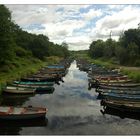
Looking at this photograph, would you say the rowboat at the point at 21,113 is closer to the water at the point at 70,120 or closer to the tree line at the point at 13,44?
the water at the point at 70,120

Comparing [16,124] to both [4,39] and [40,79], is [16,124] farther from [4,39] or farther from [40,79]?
[4,39]

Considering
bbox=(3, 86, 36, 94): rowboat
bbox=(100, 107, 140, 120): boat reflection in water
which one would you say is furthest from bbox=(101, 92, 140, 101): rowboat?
bbox=(3, 86, 36, 94): rowboat

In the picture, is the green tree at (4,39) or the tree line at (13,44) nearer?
the green tree at (4,39)

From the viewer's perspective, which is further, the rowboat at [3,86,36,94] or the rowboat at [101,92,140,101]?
the rowboat at [3,86,36,94]

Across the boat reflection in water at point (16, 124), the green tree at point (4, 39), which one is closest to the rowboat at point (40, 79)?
the green tree at point (4, 39)

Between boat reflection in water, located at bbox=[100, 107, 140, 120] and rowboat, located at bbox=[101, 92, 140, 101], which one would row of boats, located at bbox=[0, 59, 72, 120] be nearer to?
boat reflection in water, located at bbox=[100, 107, 140, 120]

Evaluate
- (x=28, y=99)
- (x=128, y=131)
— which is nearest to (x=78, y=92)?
(x=28, y=99)

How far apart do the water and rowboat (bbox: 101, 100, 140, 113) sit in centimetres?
87

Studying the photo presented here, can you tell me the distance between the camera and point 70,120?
28.5m

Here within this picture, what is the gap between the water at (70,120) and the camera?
83.3ft

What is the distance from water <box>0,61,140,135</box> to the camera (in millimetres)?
25384

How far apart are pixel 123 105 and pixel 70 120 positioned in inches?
252

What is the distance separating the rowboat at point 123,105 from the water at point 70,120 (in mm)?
873

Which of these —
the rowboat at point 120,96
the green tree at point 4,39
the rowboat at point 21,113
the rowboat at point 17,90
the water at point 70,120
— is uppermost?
the green tree at point 4,39
